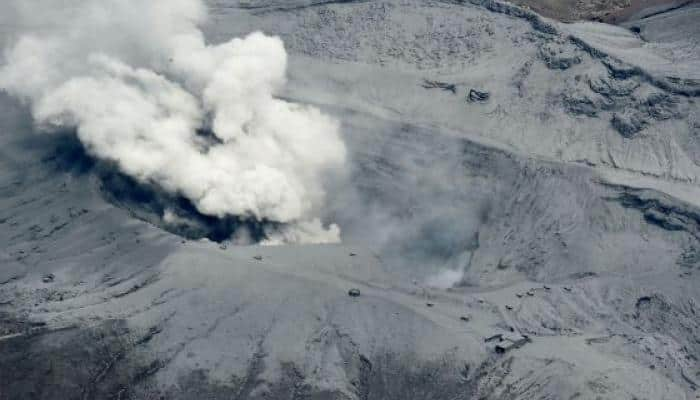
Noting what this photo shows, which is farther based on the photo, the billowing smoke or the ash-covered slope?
the billowing smoke

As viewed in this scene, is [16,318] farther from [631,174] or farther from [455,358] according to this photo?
[631,174]

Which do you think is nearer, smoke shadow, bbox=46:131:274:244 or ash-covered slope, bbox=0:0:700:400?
ash-covered slope, bbox=0:0:700:400

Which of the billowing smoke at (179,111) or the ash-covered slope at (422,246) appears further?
the billowing smoke at (179,111)

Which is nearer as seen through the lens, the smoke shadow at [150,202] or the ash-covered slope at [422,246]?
the ash-covered slope at [422,246]

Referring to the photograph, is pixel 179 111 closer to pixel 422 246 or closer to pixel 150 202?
pixel 150 202

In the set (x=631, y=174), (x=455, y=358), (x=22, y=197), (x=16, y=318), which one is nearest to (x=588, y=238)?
(x=631, y=174)
